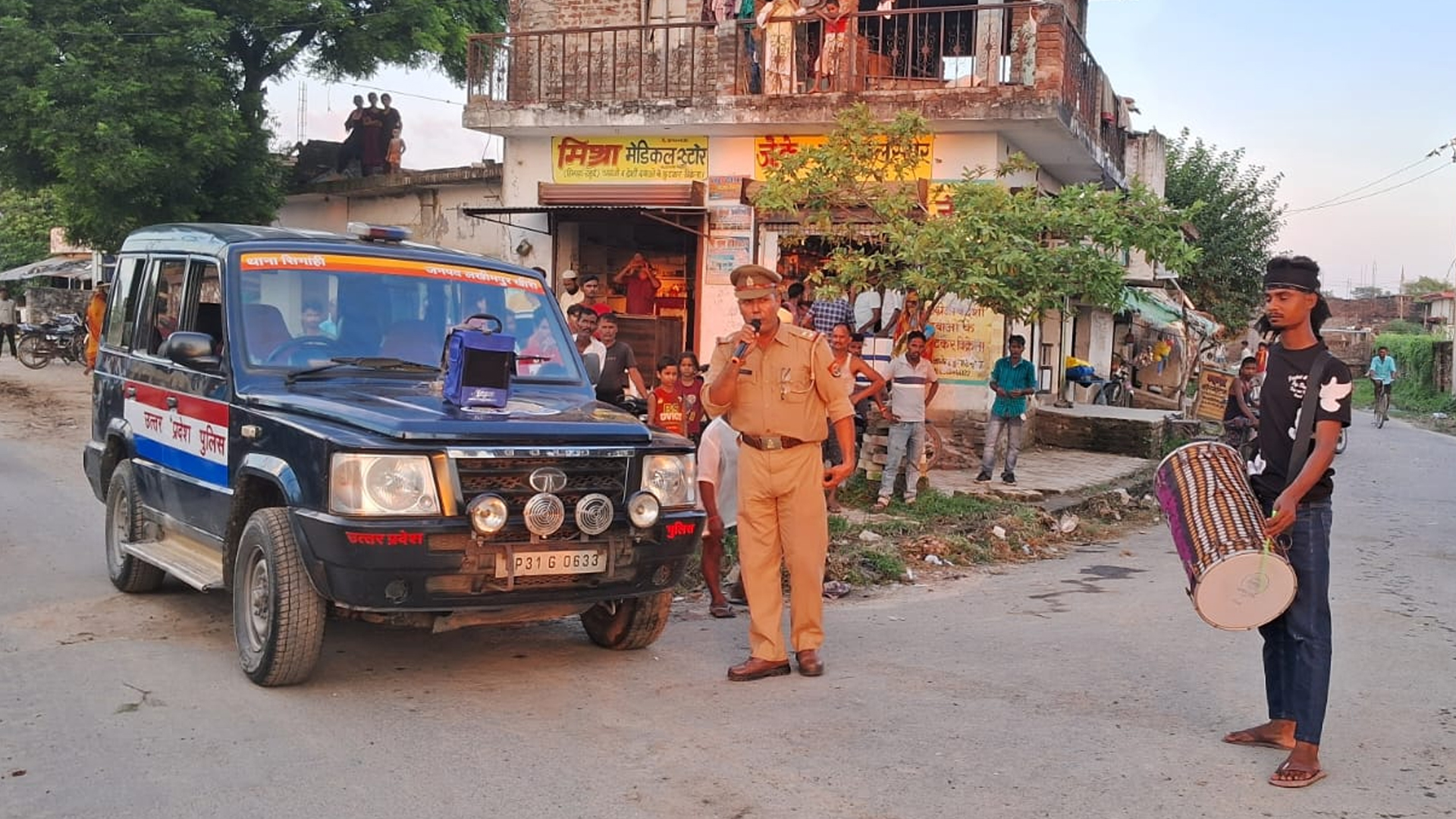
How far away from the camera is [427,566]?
4.91 metres

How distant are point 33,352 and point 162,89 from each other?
29.2 feet

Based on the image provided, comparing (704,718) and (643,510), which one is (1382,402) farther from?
(704,718)

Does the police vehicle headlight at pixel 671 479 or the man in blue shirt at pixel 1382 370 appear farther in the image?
the man in blue shirt at pixel 1382 370

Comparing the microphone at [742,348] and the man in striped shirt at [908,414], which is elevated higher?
the microphone at [742,348]

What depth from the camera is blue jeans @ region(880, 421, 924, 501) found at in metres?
11.4

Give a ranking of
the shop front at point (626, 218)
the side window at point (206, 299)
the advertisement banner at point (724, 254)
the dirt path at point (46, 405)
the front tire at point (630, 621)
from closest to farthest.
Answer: the front tire at point (630, 621) < the side window at point (206, 299) < the dirt path at point (46, 405) < the advertisement banner at point (724, 254) < the shop front at point (626, 218)

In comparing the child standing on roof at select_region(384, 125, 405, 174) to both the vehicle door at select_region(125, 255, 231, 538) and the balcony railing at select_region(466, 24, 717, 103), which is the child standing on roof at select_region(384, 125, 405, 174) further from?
the vehicle door at select_region(125, 255, 231, 538)

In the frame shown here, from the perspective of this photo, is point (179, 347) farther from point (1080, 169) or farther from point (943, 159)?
point (1080, 169)

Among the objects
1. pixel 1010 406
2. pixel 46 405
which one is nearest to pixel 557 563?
pixel 1010 406

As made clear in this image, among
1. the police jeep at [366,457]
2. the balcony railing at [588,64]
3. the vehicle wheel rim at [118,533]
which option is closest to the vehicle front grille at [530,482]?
the police jeep at [366,457]

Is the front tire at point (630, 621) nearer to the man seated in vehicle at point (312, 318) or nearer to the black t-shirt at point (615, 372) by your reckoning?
the man seated in vehicle at point (312, 318)

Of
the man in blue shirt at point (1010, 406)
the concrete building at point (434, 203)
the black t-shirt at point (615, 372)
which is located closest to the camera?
the black t-shirt at point (615, 372)

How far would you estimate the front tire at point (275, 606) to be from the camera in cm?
513

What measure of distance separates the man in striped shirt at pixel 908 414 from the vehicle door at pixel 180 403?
6.34m
